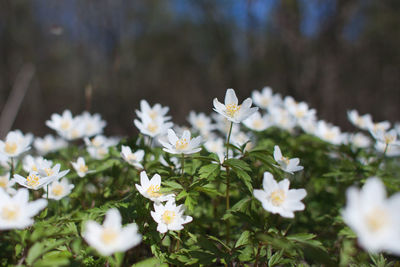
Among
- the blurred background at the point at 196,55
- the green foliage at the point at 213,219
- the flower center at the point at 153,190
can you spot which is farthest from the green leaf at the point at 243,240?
the blurred background at the point at 196,55

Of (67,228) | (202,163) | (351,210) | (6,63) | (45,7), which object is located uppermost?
(45,7)

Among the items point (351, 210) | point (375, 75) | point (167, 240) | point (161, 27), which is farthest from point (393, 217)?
point (161, 27)

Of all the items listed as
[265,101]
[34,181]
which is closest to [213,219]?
[34,181]

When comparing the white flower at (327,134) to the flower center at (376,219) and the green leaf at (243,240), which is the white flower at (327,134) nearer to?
the green leaf at (243,240)

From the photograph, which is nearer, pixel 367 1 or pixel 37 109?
pixel 367 1

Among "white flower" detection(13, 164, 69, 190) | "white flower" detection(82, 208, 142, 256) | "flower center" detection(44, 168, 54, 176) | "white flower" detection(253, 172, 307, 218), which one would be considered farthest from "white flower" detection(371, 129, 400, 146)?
"flower center" detection(44, 168, 54, 176)

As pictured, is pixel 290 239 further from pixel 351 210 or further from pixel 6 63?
pixel 6 63

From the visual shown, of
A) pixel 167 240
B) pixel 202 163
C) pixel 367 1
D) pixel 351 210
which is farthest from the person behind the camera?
pixel 367 1
